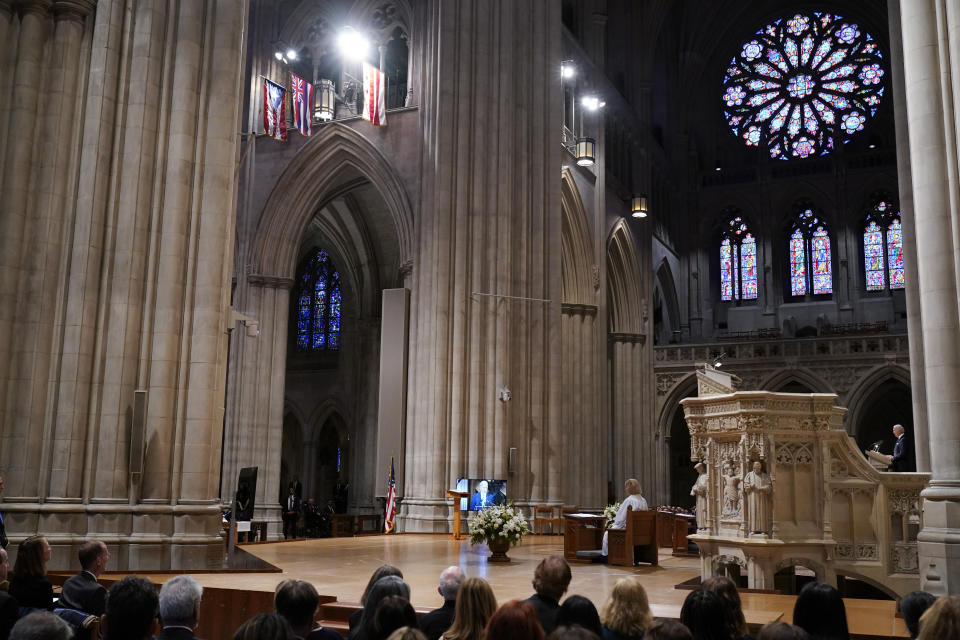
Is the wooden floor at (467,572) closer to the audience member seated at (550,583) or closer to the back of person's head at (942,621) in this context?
the audience member seated at (550,583)

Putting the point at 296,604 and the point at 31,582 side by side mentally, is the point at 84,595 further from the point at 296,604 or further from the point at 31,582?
the point at 296,604

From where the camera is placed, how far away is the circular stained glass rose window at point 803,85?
116ft

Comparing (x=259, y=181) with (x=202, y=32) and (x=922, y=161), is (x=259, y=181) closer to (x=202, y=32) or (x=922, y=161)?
(x=202, y=32)

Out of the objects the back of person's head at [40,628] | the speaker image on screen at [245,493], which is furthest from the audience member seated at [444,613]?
the speaker image on screen at [245,493]

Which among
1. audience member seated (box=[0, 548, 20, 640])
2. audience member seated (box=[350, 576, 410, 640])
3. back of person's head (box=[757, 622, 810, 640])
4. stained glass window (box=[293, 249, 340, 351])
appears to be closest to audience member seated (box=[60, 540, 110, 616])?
audience member seated (box=[0, 548, 20, 640])

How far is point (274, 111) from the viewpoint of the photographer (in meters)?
22.5

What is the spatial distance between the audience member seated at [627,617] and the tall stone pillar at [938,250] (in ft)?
13.5

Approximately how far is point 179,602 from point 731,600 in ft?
7.98

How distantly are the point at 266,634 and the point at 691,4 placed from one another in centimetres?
Answer: 3764

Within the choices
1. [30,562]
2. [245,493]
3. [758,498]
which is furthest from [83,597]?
[758,498]

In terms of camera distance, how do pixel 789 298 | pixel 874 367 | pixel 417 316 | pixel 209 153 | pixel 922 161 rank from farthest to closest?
pixel 789 298
pixel 874 367
pixel 417 316
pixel 209 153
pixel 922 161

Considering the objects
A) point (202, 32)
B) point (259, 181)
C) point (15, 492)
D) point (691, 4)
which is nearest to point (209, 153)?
point (202, 32)

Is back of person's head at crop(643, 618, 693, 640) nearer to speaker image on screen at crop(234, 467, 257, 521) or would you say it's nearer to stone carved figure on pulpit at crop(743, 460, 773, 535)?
stone carved figure on pulpit at crop(743, 460, 773, 535)

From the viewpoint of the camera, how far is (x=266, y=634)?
3.54 metres
